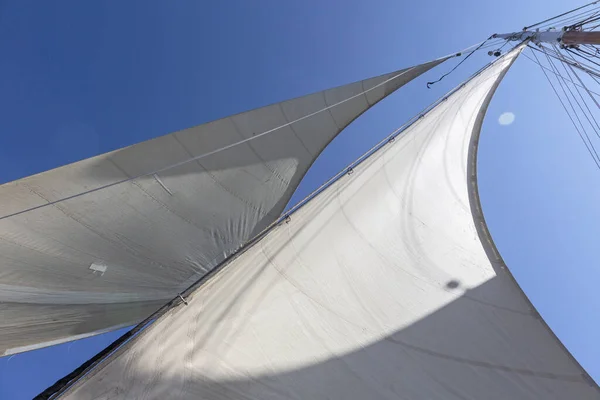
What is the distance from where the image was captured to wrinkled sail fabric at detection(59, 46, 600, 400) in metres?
1.76

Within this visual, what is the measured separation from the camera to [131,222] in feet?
10.5

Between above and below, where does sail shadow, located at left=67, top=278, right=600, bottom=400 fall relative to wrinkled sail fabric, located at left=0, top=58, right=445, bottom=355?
below

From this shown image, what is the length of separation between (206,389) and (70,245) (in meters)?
2.08

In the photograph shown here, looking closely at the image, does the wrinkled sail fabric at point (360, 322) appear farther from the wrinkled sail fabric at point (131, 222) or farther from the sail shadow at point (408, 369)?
the wrinkled sail fabric at point (131, 222)

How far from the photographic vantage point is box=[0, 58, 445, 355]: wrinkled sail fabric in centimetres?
274

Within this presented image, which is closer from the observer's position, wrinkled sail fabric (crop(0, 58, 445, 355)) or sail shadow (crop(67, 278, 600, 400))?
sail shadow (crop(67, 278, 600, 400))

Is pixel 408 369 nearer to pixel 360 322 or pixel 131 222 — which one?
pixel 360 322

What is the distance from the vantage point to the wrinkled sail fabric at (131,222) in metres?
2.74

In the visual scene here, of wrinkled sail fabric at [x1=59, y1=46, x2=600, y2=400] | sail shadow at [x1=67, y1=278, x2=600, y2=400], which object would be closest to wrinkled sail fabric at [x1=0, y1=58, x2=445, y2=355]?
wrinkled sail fabric at [x1=59, y1=46, x2=600, y2=400]

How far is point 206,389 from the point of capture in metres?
1.67

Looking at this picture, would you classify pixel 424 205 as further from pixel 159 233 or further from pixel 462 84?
pixel 159 233

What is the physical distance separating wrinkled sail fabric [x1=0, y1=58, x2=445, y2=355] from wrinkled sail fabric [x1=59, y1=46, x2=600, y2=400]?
1.28m

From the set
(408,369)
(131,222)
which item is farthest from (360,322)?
(131,222)

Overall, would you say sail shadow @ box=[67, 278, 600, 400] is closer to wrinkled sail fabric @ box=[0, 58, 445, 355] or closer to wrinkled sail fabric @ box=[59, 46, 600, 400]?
wrinkled sail fabric @ box=[59, 46, 600, 400]
